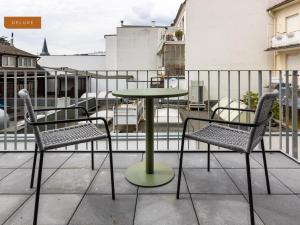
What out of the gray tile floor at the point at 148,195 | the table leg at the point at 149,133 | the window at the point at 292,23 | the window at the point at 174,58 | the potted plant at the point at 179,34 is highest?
the potted plant at the point at 179,34

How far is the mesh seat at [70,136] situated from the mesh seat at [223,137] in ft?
2.49

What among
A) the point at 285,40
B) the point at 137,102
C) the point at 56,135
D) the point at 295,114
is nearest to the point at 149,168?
the point at 56,135

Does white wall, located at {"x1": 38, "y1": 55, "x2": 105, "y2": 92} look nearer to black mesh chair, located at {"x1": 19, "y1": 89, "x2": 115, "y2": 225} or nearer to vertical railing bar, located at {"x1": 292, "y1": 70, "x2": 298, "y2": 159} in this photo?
vertical railing bar, located at {"x1": 292, "y1": 70, "x2": 298, "y2": 159}

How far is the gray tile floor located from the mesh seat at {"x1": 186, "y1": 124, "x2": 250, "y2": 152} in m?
0.47

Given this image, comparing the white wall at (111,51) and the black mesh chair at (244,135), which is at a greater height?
the white wall at (111,51)

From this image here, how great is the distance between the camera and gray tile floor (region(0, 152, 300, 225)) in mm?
1775

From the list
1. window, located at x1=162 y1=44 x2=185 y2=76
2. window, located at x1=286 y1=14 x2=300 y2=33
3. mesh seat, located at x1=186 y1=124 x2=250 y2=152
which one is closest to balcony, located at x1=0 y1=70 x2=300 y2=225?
mesh seat, located at x1=186 y1=124 x2=250 y2=152

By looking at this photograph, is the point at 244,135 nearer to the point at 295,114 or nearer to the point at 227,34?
the point at 295,114

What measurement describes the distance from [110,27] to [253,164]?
1231 inches

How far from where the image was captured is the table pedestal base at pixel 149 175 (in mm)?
2301

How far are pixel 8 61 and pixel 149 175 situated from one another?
24656 millimetres

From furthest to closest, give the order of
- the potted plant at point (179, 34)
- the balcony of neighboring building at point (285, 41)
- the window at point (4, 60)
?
the window at point (4, 60), the potted plant at point (179, 34), the balcony of neighboring building at point (285, 41)

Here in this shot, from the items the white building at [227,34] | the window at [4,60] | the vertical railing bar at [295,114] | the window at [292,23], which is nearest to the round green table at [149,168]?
the vertical railing bar at [295,114]

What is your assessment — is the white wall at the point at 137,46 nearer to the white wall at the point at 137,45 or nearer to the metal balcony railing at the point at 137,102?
the white wall at the point at 137,45
